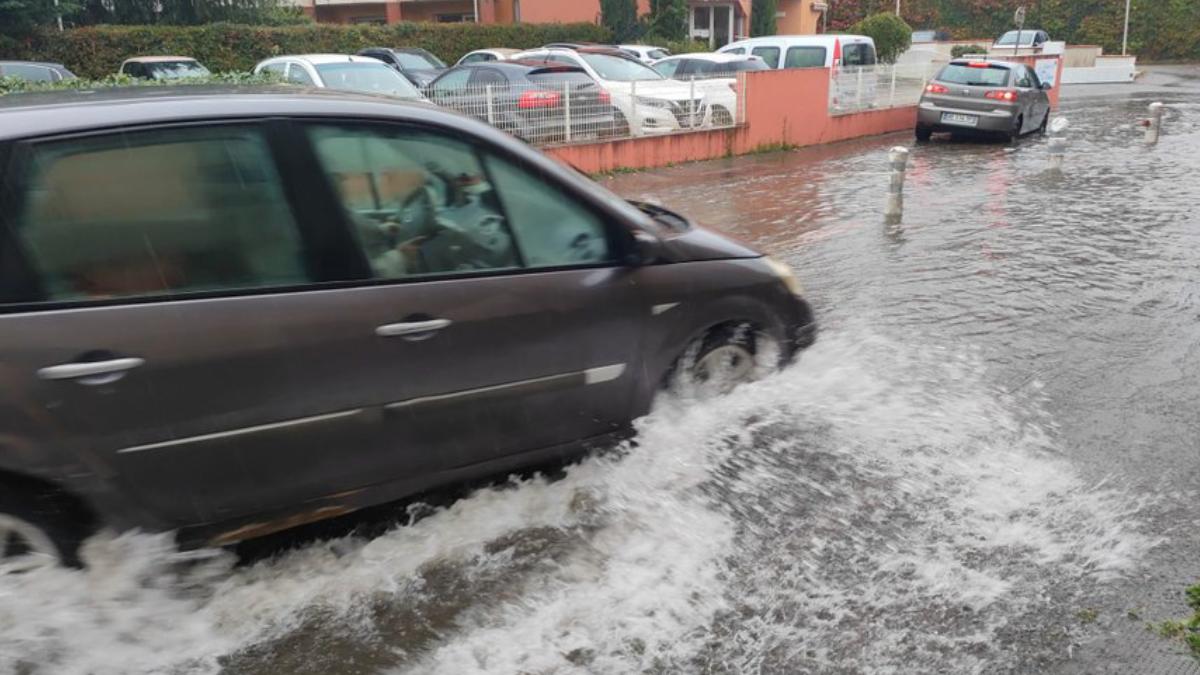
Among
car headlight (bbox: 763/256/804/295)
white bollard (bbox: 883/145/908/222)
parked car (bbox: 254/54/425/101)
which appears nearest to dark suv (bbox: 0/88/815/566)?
car headlight (bbox: 763/256/804/295)

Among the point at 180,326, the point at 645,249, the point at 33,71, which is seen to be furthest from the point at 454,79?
the point at 180,326

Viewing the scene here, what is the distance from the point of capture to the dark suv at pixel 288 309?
2.86m

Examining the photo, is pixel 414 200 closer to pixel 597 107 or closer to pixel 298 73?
pixel 597 107

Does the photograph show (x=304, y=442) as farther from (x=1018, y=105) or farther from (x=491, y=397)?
(x=1018, y=105)

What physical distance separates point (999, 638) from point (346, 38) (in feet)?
90.0

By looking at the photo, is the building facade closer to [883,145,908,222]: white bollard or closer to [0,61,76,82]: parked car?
[0,61,76,82]: parked car

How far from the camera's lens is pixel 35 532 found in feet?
9.66

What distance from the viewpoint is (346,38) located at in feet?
89.2

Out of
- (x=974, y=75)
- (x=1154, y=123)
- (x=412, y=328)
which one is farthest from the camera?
(x=974, y=75)

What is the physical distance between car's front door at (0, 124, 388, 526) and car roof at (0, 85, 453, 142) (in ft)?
0.19

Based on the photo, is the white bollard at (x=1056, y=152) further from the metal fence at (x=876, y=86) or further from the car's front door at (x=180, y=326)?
the car's front door at (x=180, y=326)

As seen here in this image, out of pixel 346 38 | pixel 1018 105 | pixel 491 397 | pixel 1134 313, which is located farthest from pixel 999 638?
pixel 346 38

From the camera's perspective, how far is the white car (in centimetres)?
1372

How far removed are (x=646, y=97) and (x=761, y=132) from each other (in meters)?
2.61
